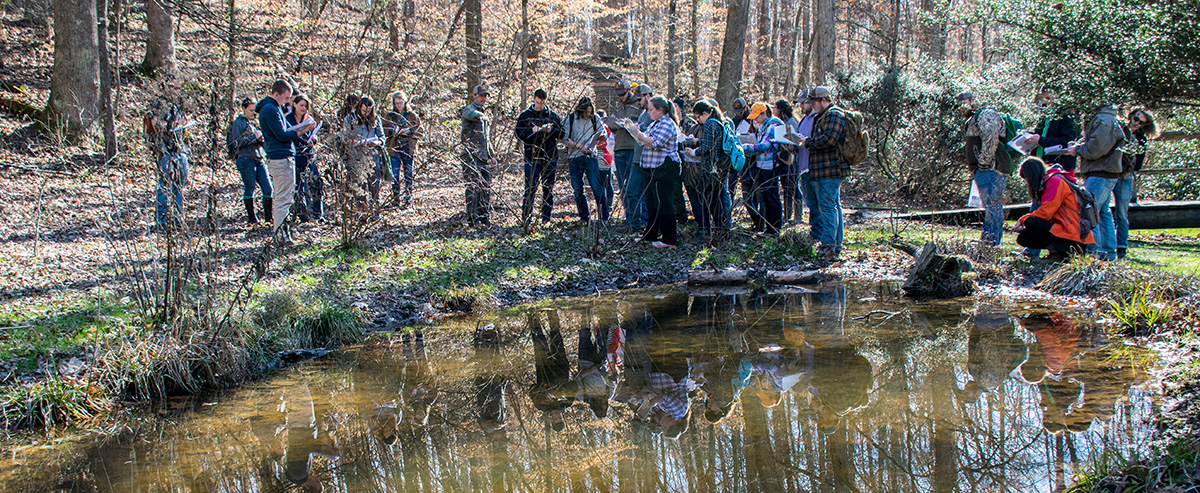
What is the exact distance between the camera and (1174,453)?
9.72ft

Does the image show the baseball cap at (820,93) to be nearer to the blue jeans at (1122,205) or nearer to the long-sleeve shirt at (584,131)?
the long-sleeve shirt at (584,131)

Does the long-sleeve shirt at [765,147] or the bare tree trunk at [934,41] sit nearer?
the long-sleeve shirt at [765,147]

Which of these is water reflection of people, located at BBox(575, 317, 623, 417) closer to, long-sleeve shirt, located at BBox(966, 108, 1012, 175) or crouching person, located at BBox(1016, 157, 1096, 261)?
crouching person, located at BBox(1016, 157, 1096, 261)

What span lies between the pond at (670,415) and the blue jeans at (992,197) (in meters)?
Result: 2.15

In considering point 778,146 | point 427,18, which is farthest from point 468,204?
point 427,18

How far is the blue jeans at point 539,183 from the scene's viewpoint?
8.73 metres

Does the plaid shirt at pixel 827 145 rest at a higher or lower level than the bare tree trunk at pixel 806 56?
lower

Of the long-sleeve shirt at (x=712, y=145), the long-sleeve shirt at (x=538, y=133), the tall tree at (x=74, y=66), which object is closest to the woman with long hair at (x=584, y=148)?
the long-sleeve shirt at (x=538, y=133)

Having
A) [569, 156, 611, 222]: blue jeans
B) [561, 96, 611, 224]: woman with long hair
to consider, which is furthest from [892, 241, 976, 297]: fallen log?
[569, 156, 611, 222]: blue jeans

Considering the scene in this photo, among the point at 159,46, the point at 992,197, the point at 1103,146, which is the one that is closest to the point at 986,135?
the point at 992,197

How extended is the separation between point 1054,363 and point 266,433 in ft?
15.6

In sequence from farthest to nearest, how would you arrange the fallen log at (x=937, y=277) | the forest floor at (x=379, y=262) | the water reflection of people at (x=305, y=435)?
the fallen log at (x=937, y=277), the forest floor at (x=379, y=262), the water reflection of people at (x=305, y=435)

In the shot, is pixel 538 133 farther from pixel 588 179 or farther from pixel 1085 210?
pixel 1085 210

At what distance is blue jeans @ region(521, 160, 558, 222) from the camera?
28.7 feet
